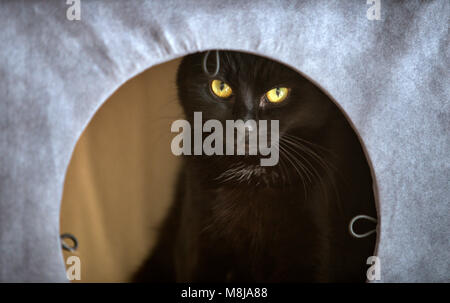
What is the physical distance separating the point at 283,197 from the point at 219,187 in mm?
206

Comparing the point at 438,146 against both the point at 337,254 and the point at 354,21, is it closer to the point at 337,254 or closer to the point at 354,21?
the point at 354,21

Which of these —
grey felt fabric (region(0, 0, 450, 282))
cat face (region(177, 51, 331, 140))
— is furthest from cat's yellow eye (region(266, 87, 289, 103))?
grey felt fabric (region(0, 0, 450, 282))

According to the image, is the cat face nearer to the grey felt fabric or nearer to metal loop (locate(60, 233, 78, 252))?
→ the grey felt fabric

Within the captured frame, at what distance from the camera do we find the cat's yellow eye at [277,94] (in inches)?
35.8

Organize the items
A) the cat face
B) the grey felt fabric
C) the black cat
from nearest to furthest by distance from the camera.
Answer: the grey felt fabric
the cat face
the black cat

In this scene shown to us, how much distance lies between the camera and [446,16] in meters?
0.73

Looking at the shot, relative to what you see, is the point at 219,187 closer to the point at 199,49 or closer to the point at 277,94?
the point at 277,94

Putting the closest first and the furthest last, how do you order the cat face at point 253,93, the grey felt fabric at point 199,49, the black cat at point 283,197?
the grey felt fabric at point 199,49
the cat face at point 253,93
the black cat at point 283,197

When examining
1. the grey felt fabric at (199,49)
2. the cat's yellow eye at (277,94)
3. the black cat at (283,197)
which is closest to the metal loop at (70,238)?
the grey felt fabric at (199,49)

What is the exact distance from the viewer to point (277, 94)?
0.92 meters

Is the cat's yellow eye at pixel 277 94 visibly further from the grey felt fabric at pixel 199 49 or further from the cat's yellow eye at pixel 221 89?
the grey felt fabric at pixel 199 49

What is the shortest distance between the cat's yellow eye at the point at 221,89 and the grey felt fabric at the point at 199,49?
0.25m

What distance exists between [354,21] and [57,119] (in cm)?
60

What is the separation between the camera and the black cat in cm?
99
